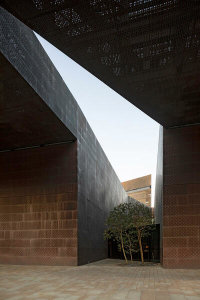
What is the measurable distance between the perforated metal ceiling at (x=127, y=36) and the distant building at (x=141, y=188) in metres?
28.6

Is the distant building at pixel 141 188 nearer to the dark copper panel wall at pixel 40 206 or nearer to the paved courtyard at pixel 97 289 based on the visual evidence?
the dark copper panel wall at pixel 40 206

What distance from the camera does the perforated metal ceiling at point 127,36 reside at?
5121 millimetres

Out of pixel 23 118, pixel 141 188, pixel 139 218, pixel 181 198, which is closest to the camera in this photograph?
pixel 23 118

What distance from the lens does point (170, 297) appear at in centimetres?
514

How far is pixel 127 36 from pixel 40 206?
26.3 feet

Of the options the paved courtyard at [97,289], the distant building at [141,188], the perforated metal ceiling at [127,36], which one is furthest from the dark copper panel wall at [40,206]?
the distant building at [141,188]

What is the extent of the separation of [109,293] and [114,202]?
A: 1623cm

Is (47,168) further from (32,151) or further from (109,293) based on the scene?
(109,293)

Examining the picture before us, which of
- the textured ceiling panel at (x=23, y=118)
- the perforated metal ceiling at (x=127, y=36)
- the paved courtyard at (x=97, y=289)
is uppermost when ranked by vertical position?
the perforated metal ceiling at (x=127, y=36)

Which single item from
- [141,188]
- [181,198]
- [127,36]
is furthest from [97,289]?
[141,188]

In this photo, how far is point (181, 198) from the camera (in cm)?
1029

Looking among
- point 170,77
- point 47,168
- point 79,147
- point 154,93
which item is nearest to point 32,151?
point 47,168

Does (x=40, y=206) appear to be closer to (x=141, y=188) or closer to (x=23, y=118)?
(x=23, y=118)

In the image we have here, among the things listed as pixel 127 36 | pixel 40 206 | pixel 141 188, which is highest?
pixel 127 36
